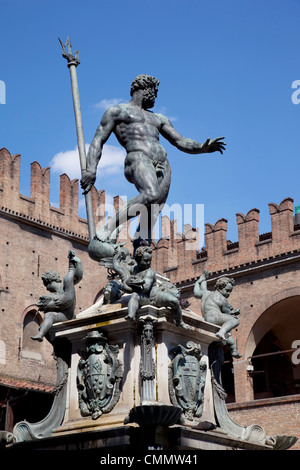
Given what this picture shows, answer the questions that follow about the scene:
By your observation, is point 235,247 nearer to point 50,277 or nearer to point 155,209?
point 155,209

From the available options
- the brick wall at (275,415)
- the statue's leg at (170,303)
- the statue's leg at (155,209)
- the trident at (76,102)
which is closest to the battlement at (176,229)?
the brick wall at (275,415)

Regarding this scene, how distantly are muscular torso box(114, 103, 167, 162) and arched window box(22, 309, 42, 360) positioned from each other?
1884cm

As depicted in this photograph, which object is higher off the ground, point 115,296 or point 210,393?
point 115,296

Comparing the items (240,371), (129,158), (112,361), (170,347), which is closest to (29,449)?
(112,361)

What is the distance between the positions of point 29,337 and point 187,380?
19.9m

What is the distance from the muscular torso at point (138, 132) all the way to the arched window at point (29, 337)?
18840mm

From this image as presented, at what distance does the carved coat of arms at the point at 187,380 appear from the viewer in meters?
6.66

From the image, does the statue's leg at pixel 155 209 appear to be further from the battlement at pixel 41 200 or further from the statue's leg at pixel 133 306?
the battlement at pixel 41 200

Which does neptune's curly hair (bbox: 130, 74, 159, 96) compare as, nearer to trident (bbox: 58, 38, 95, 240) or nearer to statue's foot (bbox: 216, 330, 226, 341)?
trident (bbox: 58, 38, 95, 240)

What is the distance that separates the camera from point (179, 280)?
27.4 m

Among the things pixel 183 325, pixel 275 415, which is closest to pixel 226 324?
pixel 183 325
